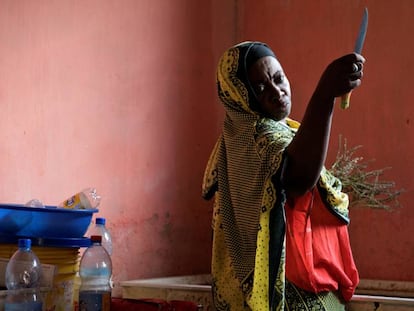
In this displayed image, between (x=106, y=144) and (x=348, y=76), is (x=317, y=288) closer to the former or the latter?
(x=348, y=76)

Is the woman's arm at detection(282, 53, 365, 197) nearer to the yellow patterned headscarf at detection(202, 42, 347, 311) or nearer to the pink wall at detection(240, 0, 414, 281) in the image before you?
the yellow patterned headscarf at detection(202, 42, 347, 311)

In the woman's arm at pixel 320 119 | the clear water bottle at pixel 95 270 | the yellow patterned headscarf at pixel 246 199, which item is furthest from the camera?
the clear water bottle at pixel 95 270

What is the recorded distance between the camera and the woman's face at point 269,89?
1.23 m

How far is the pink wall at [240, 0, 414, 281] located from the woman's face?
1.36 meters

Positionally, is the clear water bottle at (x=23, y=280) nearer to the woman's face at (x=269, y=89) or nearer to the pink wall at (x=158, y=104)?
the pink wall at (x=158, y=104)

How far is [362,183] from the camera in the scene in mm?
2254

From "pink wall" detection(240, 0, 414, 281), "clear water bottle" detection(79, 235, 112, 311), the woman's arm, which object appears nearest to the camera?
the woman's arm

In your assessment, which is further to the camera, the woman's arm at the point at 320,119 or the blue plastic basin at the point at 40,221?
the blue plastic basin at the point at 40,221

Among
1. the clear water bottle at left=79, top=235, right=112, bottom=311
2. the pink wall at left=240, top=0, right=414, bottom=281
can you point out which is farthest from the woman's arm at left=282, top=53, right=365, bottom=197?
the pink wall at left=240, top=0, right=414, bottom=281

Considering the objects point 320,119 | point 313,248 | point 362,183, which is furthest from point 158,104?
point 320,119

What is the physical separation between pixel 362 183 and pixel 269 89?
1131 millimetres

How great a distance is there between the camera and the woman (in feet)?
3.55

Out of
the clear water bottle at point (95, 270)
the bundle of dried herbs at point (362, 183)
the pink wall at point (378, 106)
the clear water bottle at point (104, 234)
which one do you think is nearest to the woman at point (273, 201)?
the clear water bottle at point (95, 270)

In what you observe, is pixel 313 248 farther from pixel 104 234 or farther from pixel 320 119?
pixel 104 234
